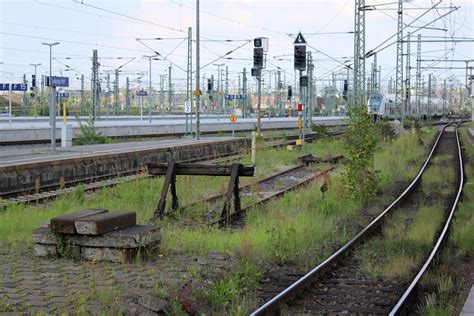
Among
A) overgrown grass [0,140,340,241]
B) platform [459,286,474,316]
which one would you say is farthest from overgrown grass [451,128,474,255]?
overgrown grass [0,140,340,241]

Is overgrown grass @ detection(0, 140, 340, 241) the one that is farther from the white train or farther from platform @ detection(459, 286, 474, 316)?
the white train

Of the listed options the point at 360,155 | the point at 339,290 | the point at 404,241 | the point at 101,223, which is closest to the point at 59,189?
the point at 360,155

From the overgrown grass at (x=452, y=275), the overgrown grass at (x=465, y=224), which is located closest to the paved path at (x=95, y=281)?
the overgrown grass at (x=452, y=275)

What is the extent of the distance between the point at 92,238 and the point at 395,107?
139 feet

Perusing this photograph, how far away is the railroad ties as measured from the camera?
7.87 m

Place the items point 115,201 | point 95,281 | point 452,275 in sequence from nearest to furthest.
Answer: point 95,281, point 452,275, point 115,201

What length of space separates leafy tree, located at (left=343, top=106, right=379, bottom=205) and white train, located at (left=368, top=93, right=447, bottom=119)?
20.9m

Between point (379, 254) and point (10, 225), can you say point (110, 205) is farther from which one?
point (379, 254)

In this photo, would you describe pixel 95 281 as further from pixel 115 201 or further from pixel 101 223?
pixel 115 201

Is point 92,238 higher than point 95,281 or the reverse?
higher

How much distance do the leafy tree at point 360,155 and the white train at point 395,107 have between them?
20.9 m

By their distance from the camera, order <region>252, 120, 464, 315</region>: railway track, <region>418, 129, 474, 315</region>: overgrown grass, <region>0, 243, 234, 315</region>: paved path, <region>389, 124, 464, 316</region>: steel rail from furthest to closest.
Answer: <region>418, 129, 474, 315</region>: overgrown grass
<region>252, 120, 464, 315</region>: railway track
<region>389, 124, 464, 316</region>: steel rail
<region>0, 243, 234, 315</region>: paved path

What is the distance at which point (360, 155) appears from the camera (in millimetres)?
15203

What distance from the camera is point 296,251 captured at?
371 inches
